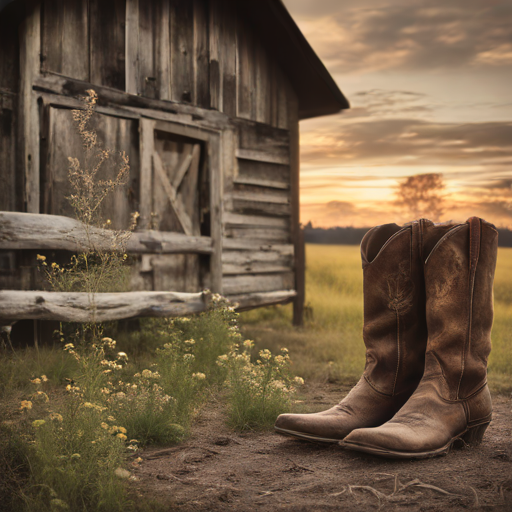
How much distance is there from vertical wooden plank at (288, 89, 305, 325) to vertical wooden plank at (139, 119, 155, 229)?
2663 mm

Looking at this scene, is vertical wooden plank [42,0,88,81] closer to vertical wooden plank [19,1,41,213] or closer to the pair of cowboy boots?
vertical wooden plank [19,1,41,213]

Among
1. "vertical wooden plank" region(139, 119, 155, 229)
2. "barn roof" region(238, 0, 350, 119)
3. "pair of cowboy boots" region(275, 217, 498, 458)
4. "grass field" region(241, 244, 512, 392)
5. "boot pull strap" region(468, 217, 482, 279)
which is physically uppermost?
"barn roof" region(238, 0, 350, 119)

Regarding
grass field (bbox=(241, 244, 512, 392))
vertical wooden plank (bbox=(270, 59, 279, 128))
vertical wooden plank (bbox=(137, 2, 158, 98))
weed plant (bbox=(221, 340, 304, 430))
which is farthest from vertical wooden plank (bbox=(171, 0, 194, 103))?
weed plant (bbox=(221, 340, 304, 430))

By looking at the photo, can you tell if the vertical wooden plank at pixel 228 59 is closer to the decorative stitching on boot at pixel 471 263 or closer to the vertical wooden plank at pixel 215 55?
the vertical wooden plank at pixel 215 55

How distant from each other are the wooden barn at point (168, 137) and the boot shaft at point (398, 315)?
109 inches

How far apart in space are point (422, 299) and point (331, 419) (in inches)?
30.9

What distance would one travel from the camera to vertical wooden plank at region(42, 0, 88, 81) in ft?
16.8

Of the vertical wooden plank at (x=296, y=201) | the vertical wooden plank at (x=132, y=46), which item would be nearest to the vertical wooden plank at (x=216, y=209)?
the vertical wooden plank at (x=132, y=46)

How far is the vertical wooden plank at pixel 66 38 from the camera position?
511 cm

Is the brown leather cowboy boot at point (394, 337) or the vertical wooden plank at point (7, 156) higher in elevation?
the vertical wooden plank at point (7, 156)

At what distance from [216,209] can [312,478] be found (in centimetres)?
472

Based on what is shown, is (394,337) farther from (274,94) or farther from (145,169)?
(274,94)

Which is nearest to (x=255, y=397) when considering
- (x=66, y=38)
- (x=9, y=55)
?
(x=66, y=38)

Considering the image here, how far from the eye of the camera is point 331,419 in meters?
2.57
